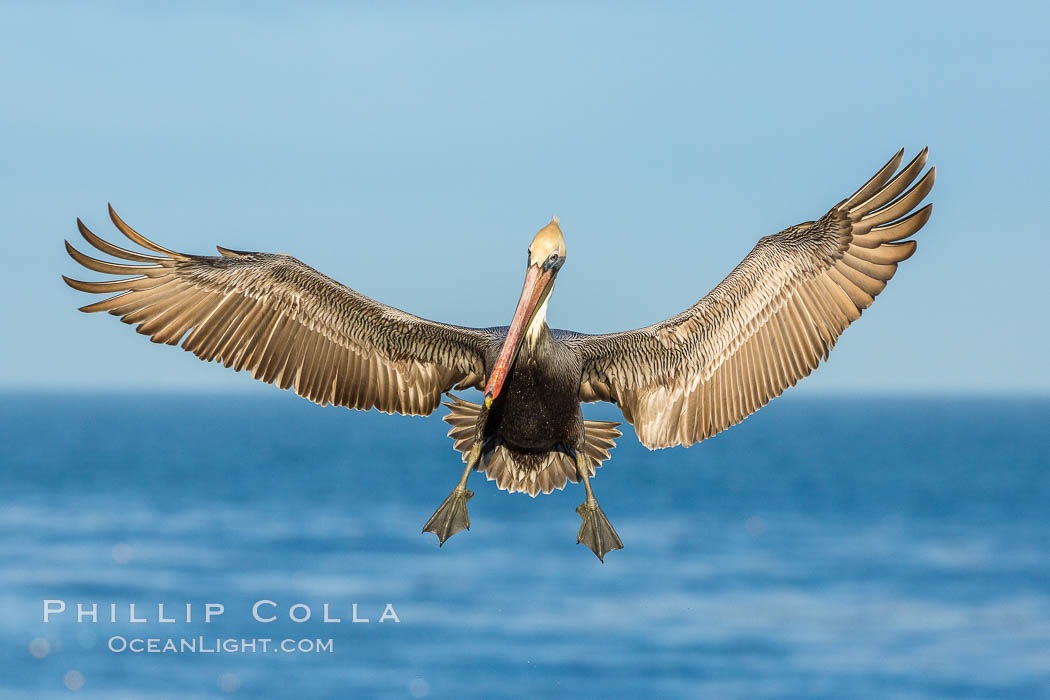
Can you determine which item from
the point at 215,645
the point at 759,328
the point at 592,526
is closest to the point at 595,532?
the point at 592,526

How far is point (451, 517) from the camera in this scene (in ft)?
29.2

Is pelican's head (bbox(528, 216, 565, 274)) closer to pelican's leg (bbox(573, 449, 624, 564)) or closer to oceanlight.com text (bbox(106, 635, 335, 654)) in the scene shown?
pelican's leg (bbox(573, 449, 624, 564))

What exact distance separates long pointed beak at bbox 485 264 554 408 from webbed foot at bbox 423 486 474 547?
35.1 inches

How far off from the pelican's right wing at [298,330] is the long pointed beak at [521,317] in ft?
3.55

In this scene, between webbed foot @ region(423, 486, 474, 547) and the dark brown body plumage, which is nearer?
webbed foot @ region(423, 486, 474, 547)

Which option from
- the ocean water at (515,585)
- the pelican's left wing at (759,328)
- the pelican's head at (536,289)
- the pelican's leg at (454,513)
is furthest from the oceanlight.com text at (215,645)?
the pelican's head at (536,289)

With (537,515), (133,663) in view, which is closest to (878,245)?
(133,663)

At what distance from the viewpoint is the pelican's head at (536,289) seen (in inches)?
324

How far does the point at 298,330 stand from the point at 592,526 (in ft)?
7.64

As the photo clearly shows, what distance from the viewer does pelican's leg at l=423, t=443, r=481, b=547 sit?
8.84m

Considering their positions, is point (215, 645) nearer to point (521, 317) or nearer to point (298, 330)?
point (298, 330)

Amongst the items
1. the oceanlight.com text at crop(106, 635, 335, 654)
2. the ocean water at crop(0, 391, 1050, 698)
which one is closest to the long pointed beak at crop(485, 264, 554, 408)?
the ocean water at crop(0, 391, 1050, 698)

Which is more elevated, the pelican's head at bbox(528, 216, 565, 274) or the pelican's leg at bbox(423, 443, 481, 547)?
the pelican's head at bbox(528, 216, 565, 274)

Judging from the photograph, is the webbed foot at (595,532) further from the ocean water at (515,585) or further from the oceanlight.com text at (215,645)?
the oceanlight.com text at (215,645)
